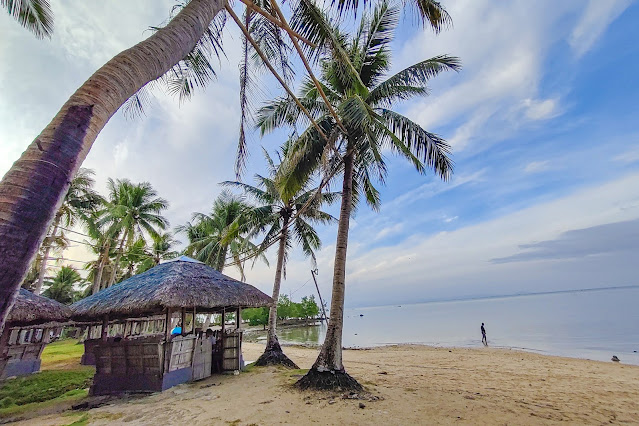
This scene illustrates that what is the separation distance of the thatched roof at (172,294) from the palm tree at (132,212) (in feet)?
42.6

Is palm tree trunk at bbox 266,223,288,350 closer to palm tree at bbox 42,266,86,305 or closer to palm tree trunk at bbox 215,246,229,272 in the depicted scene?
palm tree trunk at bbox 215,246,229,272

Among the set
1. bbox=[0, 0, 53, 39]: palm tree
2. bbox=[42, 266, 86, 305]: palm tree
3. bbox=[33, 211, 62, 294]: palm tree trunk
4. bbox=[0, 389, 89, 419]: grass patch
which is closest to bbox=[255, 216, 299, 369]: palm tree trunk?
bbox=[0, 389, 89, 419]: grass patch

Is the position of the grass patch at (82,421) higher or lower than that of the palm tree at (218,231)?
lower

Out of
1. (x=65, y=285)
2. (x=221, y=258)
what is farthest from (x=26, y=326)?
(x=65, y=285)

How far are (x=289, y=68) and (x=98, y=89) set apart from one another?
312 centimetres

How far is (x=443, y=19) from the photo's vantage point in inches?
178

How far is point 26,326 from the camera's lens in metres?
8.21

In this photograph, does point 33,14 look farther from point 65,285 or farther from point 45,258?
point 65,285

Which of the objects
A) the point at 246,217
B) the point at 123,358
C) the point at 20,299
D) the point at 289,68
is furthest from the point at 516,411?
the point at 20,299

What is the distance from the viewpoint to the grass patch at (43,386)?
6.56 meters

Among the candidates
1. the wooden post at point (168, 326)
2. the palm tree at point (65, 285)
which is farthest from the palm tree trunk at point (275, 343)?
the palm tree at point (65, 285)

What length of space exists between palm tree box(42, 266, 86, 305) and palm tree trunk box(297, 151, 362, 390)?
27.4m

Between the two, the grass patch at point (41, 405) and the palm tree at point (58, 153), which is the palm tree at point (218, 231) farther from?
the palm tree at point (58, 153)

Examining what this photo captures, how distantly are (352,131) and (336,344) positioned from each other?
4.34m
